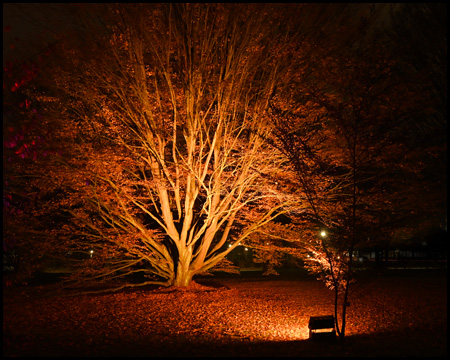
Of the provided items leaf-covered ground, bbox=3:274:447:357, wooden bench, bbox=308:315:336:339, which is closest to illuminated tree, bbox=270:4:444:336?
wooden bench, bbox=308:315:336:339

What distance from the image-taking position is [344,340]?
7.50 meters

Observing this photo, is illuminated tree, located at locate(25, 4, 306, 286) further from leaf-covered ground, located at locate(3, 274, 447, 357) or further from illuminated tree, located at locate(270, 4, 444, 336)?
leaf-covered ground, located at locate(3, 274, 447, 357)

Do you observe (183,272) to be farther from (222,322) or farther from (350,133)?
(350,133)

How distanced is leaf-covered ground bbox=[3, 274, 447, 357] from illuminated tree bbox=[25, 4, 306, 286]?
1.89 meters

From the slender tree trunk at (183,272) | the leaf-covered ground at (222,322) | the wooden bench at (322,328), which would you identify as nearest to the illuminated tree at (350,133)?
the wooden bench at (322,328)

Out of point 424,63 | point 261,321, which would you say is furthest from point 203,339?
point 424,63

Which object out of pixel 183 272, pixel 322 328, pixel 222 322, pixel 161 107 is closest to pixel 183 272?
pixel 183 272

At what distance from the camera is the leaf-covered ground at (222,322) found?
22.4ft

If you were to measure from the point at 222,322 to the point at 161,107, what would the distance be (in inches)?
270

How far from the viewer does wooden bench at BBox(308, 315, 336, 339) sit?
7.55m

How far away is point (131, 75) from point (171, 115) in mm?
1747

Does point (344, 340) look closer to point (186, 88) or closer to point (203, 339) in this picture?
point (203, 339)

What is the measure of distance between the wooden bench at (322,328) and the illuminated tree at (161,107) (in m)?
5.31

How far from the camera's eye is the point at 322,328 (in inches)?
298
